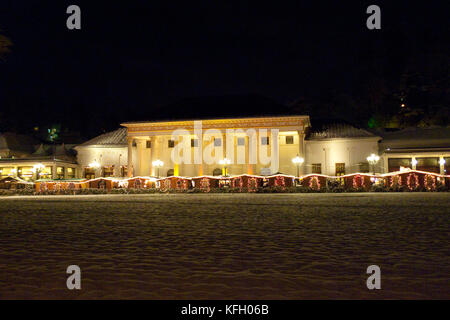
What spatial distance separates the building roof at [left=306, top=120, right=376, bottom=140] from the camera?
43.6m

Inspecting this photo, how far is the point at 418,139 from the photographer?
4309cm

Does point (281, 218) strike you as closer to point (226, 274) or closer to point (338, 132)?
point (226, 274)

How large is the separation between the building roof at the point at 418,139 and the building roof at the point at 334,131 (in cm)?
248

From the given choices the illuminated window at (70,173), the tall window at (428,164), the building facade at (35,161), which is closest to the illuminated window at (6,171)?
the building facade at (35,161)

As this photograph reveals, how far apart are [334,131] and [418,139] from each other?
8.92 meters

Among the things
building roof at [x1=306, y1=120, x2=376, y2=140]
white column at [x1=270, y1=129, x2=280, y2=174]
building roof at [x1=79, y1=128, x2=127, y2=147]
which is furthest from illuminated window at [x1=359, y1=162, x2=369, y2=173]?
building roof at [x1=79, y1=128, x2=127, y2=147]

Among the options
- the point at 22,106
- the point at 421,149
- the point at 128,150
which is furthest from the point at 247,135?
the point at 22,106

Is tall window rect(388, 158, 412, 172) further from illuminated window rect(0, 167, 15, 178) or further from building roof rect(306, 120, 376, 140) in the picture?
illuminated window rect(0, 167, 15, 178)

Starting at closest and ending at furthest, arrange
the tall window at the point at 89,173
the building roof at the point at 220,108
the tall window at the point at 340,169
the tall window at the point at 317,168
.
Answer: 1. the building roof at the point at 220,108
2. the tall window at the point at 340,169
3. the tall window at the point at 317,168
4. the tall window at the point at 89,173

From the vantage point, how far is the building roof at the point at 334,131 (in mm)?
43625

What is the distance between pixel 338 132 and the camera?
44906 millimetres

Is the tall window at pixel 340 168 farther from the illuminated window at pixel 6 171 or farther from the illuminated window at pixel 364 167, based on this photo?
the illuminated window at pixel 6 171
